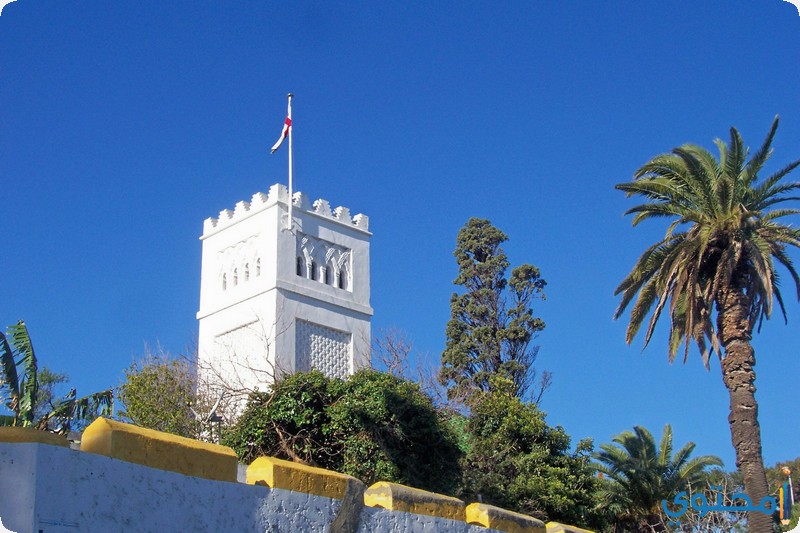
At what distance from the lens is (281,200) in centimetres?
2766

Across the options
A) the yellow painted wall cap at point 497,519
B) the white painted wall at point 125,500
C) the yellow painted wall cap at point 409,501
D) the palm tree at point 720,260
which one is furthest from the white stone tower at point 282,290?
the white painted wall at point 125,500

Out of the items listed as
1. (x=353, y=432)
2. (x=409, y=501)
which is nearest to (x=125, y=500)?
(x=409, y=501)

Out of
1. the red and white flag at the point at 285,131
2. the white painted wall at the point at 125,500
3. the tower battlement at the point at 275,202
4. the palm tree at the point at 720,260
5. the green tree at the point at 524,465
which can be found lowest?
the white painted wall at the point at 125,500

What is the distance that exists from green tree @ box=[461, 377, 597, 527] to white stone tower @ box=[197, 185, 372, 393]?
19.0 feet

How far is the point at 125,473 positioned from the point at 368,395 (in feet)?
39.2

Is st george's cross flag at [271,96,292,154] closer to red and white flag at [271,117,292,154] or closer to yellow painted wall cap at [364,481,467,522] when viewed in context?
red and white flag at [271,117,292,154]

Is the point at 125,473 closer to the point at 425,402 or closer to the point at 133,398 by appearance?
the point at 425,402

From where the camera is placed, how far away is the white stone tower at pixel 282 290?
26.6m

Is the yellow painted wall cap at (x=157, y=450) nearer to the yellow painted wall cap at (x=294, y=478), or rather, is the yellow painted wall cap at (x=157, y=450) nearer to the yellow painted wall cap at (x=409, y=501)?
the yellow painted wall cap at (x=294, y=478)

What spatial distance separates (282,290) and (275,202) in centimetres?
249

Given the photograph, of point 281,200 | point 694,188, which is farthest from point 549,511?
point 281,200

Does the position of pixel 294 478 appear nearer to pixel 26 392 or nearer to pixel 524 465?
pixel 26 392

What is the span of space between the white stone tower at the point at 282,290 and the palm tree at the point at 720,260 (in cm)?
1030

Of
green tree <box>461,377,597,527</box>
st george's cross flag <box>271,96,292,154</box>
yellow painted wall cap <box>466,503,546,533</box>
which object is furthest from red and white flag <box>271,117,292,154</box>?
yellow painted wall cap <box>466,503,546,533</box>
